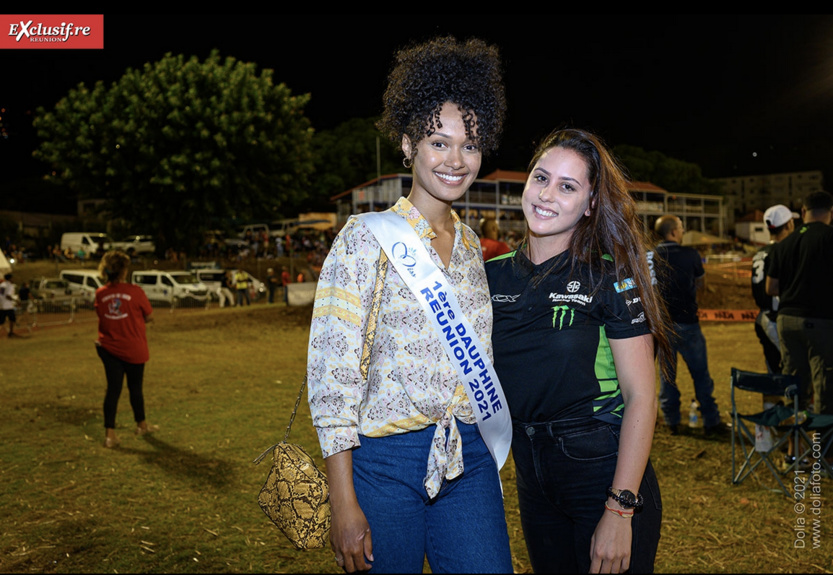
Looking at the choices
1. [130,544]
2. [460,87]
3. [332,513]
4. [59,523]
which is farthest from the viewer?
[59,523]

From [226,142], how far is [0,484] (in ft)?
84.2

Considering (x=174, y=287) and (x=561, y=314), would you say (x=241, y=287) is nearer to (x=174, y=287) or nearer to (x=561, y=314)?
(x=174, y=287)

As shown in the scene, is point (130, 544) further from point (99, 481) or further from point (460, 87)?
point (460, 87)

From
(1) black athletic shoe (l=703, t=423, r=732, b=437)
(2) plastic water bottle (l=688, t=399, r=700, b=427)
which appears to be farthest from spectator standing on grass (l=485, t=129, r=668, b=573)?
(2) plastic water bottle (l=688, t=399, r=700, b=427)

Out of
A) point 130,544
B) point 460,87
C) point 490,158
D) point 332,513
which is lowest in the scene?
point 130,544

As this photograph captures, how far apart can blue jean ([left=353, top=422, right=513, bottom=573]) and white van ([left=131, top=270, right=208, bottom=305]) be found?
24008mm

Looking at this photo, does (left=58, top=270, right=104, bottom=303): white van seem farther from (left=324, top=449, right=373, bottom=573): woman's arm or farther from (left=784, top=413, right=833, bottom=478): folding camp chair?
(left=324, top=449, right=373, bottom=573): woman's arm

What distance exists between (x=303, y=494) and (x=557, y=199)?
4.71ft

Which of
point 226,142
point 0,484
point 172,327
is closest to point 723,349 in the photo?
point 0,484

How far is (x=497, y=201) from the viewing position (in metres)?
58.2

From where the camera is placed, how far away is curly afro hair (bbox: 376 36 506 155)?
8.03ft

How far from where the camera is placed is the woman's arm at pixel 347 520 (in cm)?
206

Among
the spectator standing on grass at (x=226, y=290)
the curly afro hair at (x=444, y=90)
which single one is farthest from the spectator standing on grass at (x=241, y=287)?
the curly afro hair at (x=444, y=90)

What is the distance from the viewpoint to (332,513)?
210 cm
